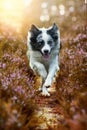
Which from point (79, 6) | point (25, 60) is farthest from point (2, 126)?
point (79, 6)

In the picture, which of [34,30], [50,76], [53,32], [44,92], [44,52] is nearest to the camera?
[44,92]

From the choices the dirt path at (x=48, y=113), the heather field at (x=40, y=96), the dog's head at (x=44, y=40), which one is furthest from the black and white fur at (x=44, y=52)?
the dirt path at (x=48, y=113)

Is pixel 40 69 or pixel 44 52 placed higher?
pixel 44 52

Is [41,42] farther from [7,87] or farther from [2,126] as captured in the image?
[2,126]

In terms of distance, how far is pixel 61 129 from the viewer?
156 inches

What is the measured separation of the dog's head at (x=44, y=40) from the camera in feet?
27.2

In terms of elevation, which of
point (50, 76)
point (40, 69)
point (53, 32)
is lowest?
point (50, 76)

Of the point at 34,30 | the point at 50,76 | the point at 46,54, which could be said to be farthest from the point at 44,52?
the point at 34,30

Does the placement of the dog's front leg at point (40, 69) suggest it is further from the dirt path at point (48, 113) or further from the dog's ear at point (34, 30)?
the dog's ear at point (34, 30)

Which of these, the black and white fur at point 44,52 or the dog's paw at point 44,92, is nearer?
the dog's paw at point 44,92

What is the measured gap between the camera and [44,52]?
8.20 metres

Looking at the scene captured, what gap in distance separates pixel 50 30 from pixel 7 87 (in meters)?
3.81

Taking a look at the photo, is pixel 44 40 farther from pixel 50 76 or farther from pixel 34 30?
pixel 50 76

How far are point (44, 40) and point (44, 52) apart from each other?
309 millimetres
